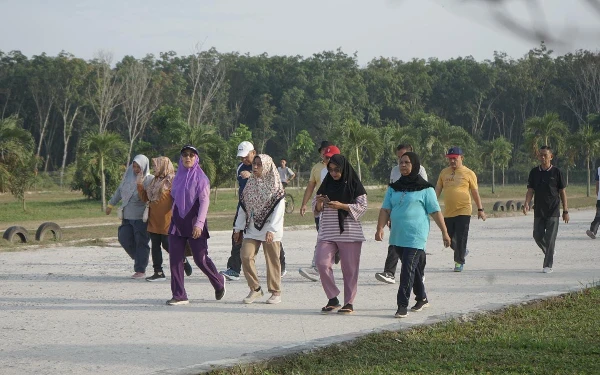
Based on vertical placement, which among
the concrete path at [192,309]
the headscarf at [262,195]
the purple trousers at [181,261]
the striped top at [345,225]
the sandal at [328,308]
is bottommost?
the concrete path at [192,309]

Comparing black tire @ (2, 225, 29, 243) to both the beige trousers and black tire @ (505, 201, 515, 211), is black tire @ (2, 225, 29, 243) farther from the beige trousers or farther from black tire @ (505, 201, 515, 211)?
black tire @ (505, 201, 515, 211)

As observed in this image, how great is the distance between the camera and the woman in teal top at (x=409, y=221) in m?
9.45

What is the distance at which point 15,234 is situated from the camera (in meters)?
19.4

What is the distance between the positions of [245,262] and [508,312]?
2.84m

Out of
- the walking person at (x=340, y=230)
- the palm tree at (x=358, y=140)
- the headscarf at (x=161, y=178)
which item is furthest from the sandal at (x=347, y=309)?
the palm tree at (x=358, y=140)

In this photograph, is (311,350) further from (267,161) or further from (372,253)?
(372,253)

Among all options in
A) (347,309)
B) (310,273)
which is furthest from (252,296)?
(310,273)

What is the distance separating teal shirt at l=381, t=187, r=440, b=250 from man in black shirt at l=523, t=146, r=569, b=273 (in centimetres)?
413

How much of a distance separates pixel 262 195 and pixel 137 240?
9.83ft

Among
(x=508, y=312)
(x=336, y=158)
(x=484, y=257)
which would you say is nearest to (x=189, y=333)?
(x=336, y=158)

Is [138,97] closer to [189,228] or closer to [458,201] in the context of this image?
[458,201]

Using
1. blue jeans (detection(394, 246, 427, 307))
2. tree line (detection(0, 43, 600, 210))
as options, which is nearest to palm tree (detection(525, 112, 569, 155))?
tree line (detection(0, 43, 600, 210))

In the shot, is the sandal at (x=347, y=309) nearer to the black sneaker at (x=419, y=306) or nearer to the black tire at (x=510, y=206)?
the black sneaker at (x=419, y=306)

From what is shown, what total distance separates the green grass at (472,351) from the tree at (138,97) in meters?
63.4
